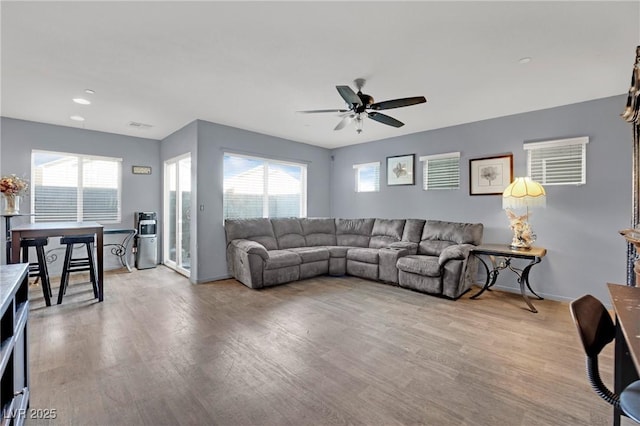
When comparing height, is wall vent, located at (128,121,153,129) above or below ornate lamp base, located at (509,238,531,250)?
above

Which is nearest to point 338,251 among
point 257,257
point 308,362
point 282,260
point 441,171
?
point 282,260

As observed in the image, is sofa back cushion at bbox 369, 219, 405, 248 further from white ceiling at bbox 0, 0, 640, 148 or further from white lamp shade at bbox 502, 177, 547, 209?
white ceiling at bbox 0, 0, 640, 148

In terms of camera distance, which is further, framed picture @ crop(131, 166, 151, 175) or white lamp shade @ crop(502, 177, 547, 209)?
framed picture @ crop(131, 166, 151, 175)

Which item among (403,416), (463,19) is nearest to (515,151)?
(463,19)

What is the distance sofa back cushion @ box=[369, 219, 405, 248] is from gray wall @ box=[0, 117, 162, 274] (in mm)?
4417

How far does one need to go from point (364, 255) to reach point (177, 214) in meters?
3.53

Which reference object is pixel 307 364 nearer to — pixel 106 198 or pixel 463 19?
pixel 463 19

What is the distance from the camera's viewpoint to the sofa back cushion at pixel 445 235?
429cm

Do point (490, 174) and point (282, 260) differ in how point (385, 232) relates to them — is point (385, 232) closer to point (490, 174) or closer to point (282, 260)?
point (490, 174)

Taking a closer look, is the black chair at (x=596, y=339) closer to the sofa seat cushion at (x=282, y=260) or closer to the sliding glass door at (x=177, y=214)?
the sofa seat cushion at (x=282, y=260)

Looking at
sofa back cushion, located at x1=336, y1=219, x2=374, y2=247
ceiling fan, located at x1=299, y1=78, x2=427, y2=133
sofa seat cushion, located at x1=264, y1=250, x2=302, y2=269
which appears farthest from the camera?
sofa back cushion, located at x1=336, y1=219, x2=374, y2=247

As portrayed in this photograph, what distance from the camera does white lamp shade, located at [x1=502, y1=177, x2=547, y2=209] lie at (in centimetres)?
356

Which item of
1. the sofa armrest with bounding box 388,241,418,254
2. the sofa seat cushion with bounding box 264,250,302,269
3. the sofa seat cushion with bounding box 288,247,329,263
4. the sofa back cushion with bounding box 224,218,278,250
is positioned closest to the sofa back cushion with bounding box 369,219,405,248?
the sofa armrest with bounding box 388,241,418,254

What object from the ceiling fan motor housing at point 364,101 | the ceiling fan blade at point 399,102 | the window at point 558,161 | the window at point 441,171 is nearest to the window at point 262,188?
the window at point 441,171
